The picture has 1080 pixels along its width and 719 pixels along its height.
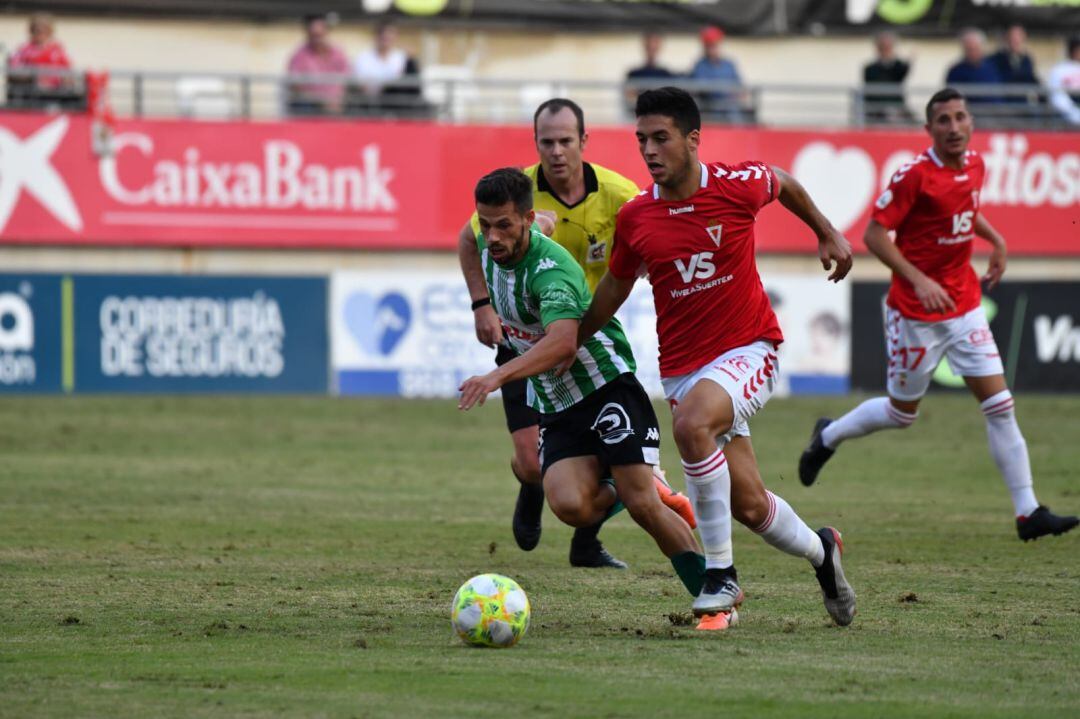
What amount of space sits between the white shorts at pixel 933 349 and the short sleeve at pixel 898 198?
749 mm

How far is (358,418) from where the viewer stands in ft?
66.8

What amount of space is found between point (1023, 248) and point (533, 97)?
747 cm

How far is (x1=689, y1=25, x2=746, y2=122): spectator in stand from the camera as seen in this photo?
961 inches

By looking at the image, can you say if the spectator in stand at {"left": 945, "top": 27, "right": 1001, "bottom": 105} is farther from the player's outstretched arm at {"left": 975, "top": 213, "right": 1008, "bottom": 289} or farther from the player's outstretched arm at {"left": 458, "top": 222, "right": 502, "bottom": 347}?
the player's outstretched arm at {"left": 458, "top": 222, "right": 502, "bottom": 347}

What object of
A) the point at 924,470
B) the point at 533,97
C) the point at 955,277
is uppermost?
the point at 533,97

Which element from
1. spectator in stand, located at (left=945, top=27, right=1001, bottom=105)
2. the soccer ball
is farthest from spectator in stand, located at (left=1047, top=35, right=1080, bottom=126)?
the soccer ball

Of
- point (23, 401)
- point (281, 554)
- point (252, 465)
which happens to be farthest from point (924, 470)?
point (23, 401)

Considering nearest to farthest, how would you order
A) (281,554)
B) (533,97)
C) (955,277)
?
1. (281,554)
2. (955,277)
3. (533,97)

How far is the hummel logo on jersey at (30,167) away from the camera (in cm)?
2205

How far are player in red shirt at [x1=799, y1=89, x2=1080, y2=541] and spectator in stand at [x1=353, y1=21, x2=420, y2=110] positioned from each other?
43.0 ft

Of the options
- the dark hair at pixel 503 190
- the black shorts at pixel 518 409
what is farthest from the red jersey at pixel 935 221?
the dark hair at pixel 503 190

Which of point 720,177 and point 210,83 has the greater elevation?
point 210,83

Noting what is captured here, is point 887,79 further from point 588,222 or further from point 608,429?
point 608,429

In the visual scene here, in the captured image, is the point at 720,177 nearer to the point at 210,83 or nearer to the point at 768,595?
the point at 768,595
